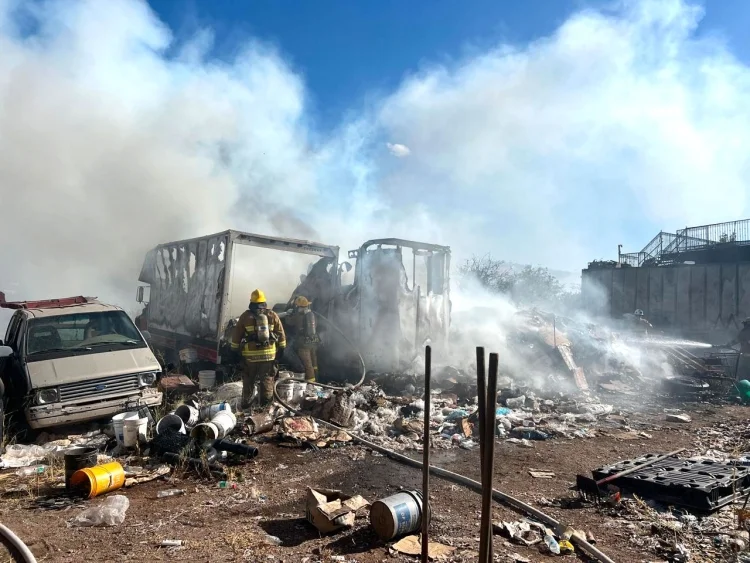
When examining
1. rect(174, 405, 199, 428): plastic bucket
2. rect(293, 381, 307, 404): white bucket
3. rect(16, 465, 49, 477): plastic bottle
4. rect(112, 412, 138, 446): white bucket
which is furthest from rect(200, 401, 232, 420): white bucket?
rect(16, 465, 49, 477): plastic bottle

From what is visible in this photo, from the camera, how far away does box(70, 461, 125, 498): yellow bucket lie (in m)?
4.42

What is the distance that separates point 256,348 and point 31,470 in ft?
10.1

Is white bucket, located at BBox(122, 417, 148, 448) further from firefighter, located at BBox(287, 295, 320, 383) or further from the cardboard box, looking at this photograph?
firefighter, located at BBox(287, 295, 320, 383)

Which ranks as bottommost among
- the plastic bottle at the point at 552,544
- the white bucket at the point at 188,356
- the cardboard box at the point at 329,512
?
the plastic bottle at the point at 552,544

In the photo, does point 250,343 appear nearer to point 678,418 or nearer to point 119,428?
point 119,428

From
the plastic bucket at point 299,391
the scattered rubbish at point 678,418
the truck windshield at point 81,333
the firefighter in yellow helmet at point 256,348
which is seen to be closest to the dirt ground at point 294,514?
the firefighter in yellow helmet at point 256,348

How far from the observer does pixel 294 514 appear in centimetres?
416

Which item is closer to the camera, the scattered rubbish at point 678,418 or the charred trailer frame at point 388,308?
the scattered rubbish at point 678,418

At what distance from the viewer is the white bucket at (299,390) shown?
26.5 feet

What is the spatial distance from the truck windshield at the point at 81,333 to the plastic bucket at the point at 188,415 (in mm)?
1190

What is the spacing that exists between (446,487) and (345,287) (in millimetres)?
6206

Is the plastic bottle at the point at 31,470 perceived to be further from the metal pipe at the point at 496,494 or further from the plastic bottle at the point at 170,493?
the metal pipe at the point at 496,494

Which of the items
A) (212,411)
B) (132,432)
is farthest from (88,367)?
(212,411)

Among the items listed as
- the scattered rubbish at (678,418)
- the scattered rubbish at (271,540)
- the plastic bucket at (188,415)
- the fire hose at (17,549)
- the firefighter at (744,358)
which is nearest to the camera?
the fire hose at (17,549)
